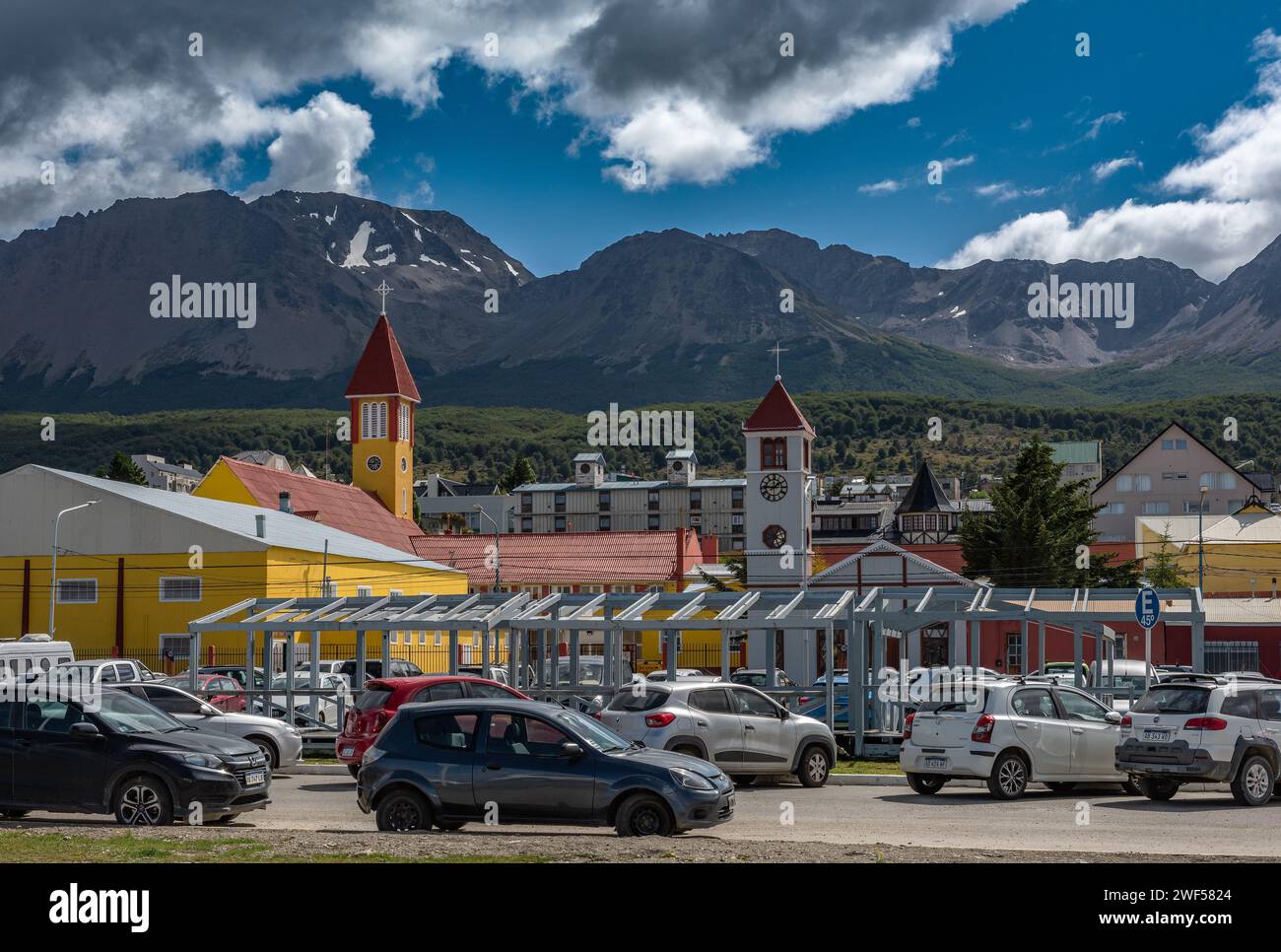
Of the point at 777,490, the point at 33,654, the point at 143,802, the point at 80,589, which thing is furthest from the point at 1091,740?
the point at 777,490

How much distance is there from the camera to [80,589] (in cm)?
5231

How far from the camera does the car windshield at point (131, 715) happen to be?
54.6 ft

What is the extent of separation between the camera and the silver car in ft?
66.1

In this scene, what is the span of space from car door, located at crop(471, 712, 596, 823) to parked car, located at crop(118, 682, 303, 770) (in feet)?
30.7

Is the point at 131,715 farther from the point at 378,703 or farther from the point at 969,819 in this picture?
the point at 969,819

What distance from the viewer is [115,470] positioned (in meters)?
108

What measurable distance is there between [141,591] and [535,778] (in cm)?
4094

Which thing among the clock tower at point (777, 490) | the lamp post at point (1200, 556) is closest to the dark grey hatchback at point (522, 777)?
the lamp post at point (1200, 556)

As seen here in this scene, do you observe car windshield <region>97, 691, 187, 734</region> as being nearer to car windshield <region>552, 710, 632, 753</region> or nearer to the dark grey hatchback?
the dark grey hatchback

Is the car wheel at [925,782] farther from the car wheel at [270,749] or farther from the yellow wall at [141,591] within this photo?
the yellow wall at [141,591]
